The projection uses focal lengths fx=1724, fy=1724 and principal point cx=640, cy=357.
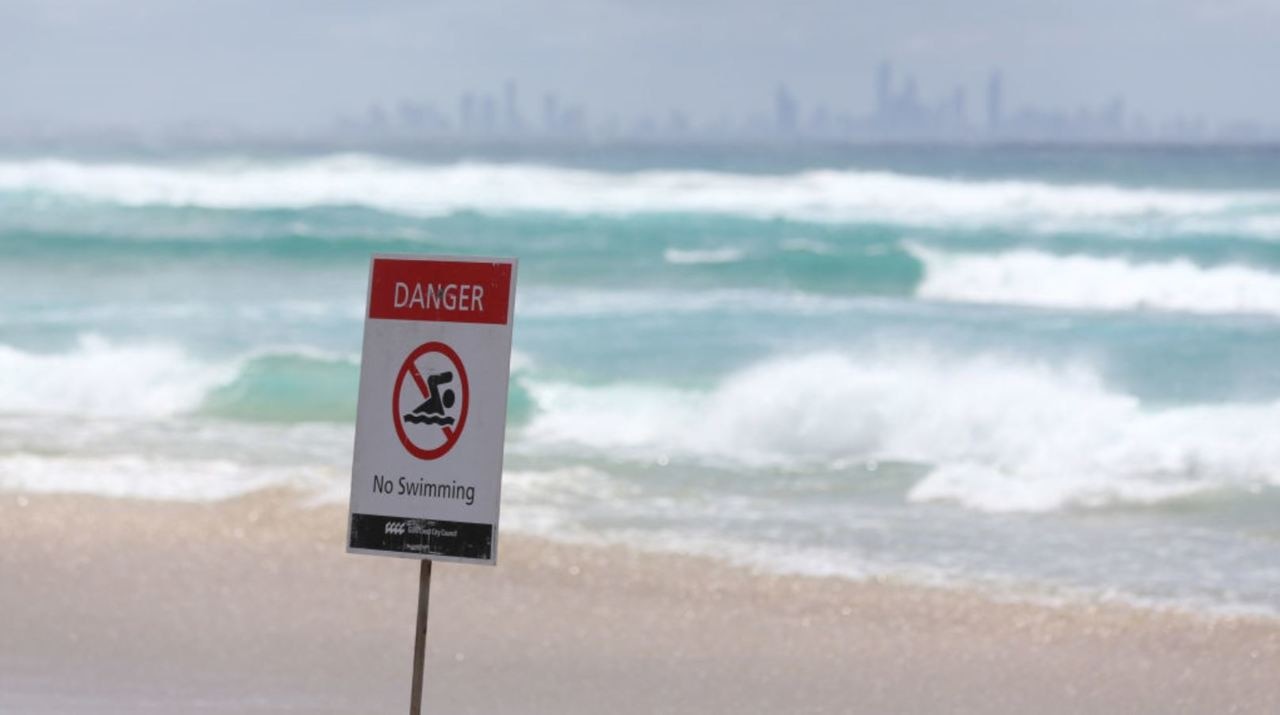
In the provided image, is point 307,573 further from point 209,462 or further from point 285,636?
point 209,462

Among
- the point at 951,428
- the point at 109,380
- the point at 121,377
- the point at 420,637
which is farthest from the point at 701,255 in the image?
the point at 420,637

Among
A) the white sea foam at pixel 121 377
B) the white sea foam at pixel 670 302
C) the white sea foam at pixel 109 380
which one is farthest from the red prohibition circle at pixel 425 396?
the white sea foam at pixel 670 302

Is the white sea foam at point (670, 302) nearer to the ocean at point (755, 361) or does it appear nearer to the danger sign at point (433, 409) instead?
the ocean at point (755, 361)

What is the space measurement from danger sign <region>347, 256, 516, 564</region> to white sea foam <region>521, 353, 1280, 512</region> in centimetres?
598

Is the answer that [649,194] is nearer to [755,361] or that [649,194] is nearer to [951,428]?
[755,361]

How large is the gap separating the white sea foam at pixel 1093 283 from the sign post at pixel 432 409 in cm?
2010

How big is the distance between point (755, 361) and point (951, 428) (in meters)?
3.27

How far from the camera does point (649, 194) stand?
119ft

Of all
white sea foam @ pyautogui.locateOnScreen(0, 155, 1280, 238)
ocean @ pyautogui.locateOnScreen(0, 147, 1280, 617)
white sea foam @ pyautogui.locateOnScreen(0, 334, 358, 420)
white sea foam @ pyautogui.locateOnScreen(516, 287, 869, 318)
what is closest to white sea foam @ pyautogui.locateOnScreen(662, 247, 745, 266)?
ocean @ pyautogui.locateOnScreen(0, 147, 1280, 617)

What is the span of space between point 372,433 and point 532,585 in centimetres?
347

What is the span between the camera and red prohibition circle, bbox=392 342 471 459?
3648 mm

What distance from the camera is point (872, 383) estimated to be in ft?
44.9

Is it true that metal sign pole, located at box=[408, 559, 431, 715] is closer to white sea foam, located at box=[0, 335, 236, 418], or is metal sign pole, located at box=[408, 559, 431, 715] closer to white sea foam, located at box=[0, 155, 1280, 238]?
white sea foam, located at box=[0, 335, 236, 418]

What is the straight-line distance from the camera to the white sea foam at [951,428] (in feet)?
33.1
